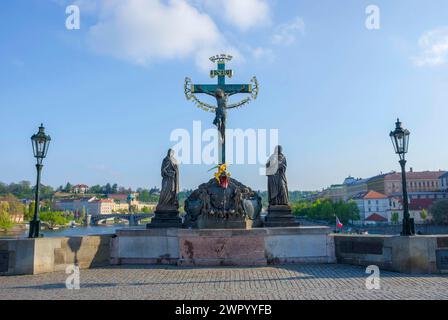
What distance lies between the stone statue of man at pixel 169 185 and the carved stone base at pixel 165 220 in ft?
0.62

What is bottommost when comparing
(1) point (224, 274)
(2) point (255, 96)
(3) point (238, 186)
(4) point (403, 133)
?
(1) point (224, 274)

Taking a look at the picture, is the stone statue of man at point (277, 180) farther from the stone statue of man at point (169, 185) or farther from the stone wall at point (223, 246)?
the stone statue of man at point (169, 185)

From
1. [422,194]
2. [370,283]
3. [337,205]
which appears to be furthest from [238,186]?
[422,194]

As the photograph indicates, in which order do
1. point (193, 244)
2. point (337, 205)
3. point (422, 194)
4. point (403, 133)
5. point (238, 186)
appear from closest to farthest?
point (403, 133), point (193, 244), point (238, 186), point (337, 205), point (422, 194)

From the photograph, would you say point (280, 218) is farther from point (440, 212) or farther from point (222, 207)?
point (440, 212)

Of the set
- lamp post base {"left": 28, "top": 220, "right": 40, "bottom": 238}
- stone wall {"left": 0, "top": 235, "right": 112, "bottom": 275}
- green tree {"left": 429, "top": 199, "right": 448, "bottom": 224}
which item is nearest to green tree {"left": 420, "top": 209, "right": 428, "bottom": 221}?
green tree {"left": 429, "top": 199, "right": 448, "bottom": 224}

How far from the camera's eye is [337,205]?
98188 millimetres

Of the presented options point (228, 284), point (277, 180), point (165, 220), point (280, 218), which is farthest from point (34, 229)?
point (277, 180)

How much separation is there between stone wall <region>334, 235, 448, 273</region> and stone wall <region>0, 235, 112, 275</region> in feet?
30.4

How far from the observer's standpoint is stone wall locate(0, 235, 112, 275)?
1179 centimetres

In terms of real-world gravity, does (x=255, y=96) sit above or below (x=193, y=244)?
above
